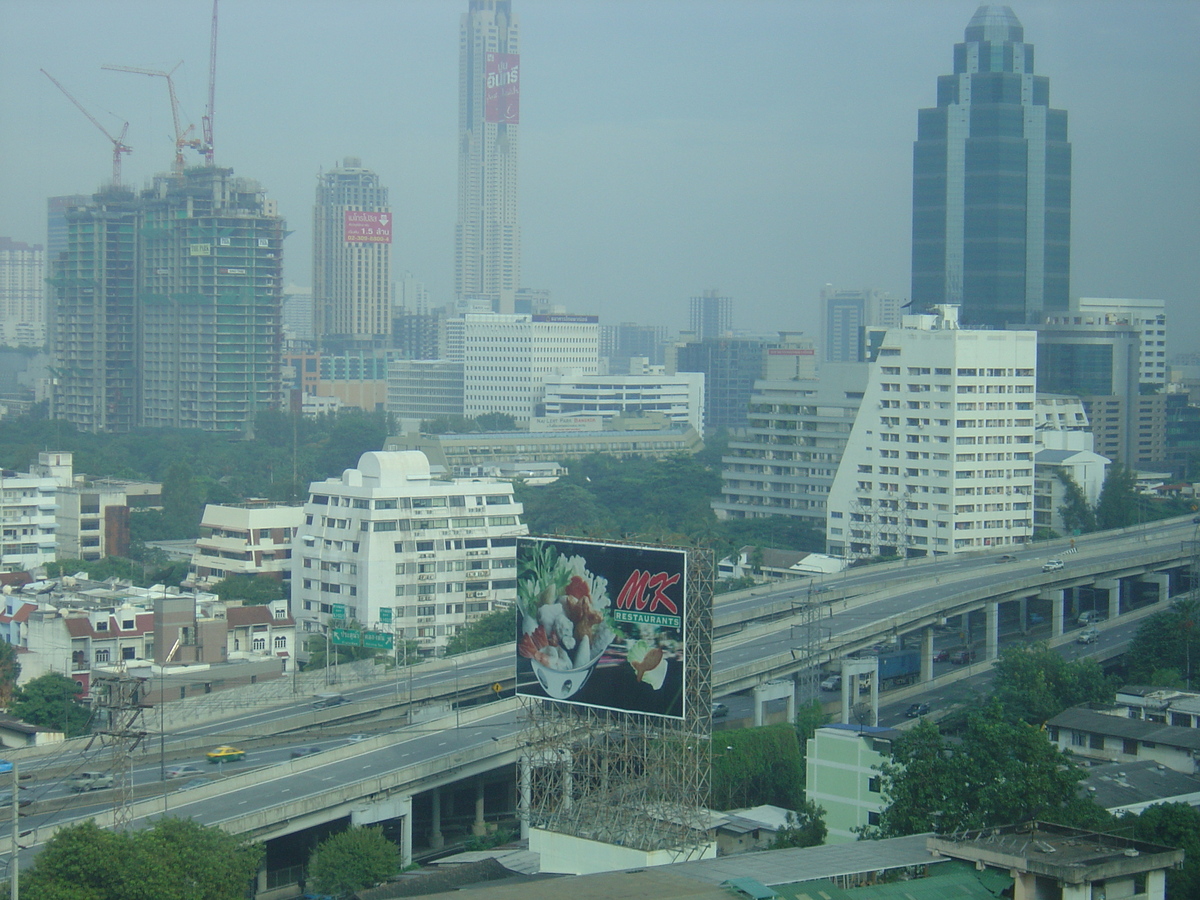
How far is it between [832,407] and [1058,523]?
28.3 ft

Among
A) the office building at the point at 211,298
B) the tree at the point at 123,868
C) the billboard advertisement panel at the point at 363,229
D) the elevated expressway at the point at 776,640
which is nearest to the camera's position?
the tree at the point at 123,868

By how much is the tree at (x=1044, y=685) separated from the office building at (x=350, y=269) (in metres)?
108

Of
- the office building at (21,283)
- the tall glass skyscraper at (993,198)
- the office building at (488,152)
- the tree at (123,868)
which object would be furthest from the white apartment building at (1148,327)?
the office building at (21,283)

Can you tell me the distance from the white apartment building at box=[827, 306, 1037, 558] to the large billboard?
26796mm

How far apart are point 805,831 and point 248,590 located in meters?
21.1

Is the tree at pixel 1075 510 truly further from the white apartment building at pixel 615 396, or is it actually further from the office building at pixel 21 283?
the office building at pixel 21 283

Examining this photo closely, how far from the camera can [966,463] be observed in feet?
160

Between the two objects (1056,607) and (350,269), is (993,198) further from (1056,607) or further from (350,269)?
(350,269)

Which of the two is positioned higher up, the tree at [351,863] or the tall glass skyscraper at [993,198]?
the tall glass skyscraper at [993,198]

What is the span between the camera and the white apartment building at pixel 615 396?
308 feet

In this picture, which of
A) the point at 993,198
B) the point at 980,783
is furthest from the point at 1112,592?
the point at 993,198

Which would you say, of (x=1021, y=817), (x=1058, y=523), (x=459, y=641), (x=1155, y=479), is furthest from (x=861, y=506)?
(x=1021, y=817)

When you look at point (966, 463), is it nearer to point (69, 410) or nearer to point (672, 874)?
point (672, 874)

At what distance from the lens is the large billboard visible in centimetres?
2256
